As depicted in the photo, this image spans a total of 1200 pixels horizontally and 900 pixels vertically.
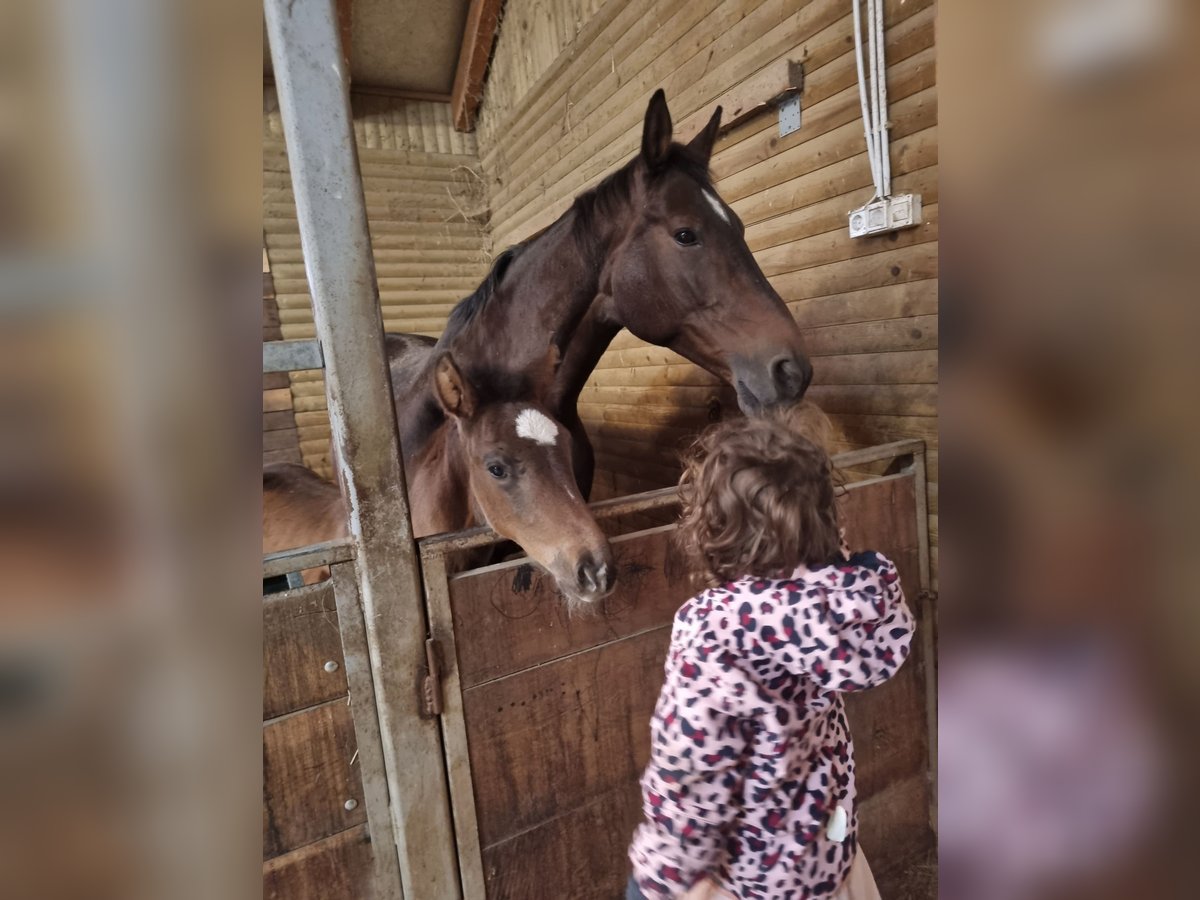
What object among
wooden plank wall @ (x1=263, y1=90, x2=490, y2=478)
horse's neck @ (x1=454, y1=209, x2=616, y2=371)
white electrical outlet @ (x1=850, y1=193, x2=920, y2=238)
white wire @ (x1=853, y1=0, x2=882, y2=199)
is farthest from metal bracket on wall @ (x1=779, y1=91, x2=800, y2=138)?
wooden plank wall @ (x1=263, y1=90, x2=490, y2=478)

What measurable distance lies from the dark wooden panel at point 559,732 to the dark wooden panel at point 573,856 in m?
0.03

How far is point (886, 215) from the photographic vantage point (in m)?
1.86

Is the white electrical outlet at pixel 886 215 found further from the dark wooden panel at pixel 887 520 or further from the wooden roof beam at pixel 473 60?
the wooden roof beam at pixel 473 60

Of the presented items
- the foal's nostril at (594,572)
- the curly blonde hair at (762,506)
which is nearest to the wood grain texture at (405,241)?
the foal's nostril at (594,572)

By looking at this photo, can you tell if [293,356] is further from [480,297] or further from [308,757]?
[480,297]

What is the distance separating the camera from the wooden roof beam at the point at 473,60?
5016mm
